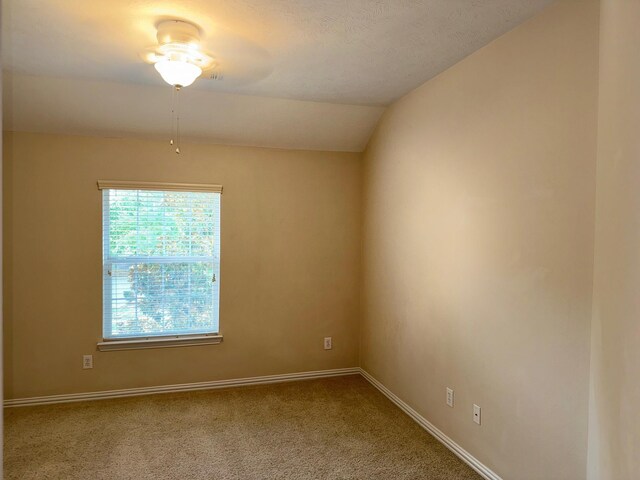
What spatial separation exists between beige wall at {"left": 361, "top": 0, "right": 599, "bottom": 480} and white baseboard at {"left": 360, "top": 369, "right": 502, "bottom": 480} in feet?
0.14

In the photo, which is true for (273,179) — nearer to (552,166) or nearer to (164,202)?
(164,202)

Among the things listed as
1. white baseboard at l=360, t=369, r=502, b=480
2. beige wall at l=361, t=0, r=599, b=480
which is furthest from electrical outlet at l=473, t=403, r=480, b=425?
white baseboard at l=360, t=369, r=502, b=480

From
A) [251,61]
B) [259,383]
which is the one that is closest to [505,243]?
[251,61]

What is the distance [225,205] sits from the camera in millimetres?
3941

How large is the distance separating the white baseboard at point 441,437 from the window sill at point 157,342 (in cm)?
154

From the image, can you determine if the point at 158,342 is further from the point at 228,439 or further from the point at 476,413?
the point at 476,413

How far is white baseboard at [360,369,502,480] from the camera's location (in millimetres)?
2535

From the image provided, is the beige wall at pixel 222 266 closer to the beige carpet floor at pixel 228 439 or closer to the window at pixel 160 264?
the window at pixel 160 264

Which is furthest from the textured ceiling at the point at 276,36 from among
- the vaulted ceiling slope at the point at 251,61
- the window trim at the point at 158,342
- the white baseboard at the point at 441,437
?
the white baseboard at the point at 441,437

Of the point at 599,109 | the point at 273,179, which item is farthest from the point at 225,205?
the point at 599,109

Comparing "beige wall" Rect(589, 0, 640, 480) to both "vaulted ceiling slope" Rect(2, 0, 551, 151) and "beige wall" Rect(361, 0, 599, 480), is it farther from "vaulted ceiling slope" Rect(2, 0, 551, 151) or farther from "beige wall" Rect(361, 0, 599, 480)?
"vaulted ceiling slope" Rect(2, 0, 551, 151)

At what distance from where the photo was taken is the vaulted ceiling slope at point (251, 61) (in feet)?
7.02

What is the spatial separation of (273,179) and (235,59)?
1439 mm

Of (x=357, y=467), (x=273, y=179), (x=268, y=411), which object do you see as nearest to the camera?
(x=357, y=467)
